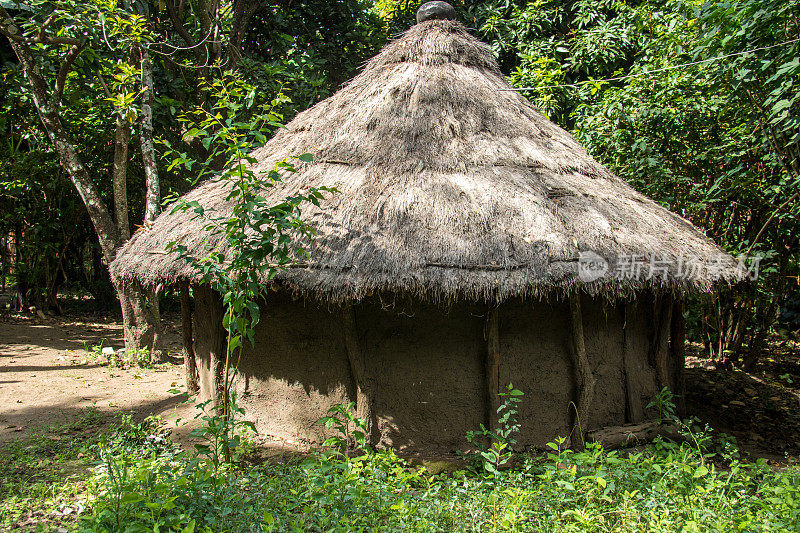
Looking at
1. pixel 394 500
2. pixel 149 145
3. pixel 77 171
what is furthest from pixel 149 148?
pixel 394 500

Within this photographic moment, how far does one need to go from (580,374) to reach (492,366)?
0.77 meters

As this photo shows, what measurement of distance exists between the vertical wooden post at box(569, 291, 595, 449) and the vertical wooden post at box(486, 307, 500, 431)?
66cm

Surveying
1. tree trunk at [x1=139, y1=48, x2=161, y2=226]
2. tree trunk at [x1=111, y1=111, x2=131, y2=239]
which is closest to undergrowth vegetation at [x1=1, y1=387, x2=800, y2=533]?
tree trunk at [x1=139, y1=48, x2=161, y2=226]

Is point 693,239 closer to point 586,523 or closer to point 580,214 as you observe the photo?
point 580,214

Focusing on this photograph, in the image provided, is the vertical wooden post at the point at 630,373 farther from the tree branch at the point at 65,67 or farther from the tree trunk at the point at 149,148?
the tree branch at the point at 65,67

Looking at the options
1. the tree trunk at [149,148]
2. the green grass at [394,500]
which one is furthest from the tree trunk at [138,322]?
the green grass at [394,500]

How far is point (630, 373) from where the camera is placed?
489 cm

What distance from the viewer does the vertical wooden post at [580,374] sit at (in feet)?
14.7

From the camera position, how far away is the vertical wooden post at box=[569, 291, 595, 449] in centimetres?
448

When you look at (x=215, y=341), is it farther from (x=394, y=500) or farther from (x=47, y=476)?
(x=394, y=500)

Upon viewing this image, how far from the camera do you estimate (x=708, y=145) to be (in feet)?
21.2

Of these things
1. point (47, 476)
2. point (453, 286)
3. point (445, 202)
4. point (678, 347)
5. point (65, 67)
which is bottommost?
point (47, 476)

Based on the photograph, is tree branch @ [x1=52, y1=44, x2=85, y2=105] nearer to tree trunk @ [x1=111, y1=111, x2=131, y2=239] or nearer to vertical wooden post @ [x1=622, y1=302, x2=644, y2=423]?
tree trunk @ [x1=111, y1=111, x2=131, y2=239]

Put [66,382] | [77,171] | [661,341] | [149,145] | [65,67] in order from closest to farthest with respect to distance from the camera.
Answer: [661,341]
[66,382]
[65,67]
[77,171]
[149,145]
